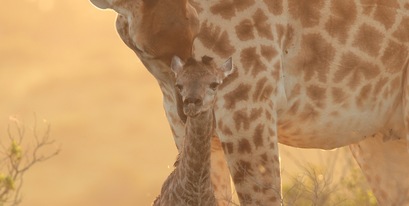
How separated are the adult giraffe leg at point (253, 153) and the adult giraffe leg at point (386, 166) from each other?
6.31 ft

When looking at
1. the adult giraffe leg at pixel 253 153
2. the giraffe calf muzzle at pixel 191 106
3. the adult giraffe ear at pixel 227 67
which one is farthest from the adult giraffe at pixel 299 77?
the giraffe calf muzzle at pixel 191 106

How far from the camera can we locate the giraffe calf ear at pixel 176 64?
859 cm

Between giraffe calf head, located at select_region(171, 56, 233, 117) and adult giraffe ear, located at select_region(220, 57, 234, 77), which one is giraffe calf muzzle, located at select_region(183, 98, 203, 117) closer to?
giraffe calf head, located at select_region(171, 56, 233, 117)

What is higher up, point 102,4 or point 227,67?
point 102,4

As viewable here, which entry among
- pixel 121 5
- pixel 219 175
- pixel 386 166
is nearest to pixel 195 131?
pixel 121 5

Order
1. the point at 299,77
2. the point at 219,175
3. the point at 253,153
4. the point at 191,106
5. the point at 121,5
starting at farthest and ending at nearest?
the point at 219,175
the point at 299,77
the point at 253,153
the point at 121,5
the point at 191,106

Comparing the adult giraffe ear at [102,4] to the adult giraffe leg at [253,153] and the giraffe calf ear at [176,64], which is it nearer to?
the giraffe calf ear at [176,64]

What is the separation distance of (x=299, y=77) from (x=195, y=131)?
1374mm

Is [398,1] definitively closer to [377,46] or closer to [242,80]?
[377,46]

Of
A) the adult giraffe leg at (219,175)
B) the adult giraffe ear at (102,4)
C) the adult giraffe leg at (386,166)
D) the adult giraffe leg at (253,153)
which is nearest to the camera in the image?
the adult giraffe ear at (102,4)

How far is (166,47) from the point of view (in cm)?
896

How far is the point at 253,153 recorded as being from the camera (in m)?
9.73

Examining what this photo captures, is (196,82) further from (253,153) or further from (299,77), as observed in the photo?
(299,77)

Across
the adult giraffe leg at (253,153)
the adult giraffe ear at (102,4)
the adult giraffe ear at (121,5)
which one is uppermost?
the adult giraffe ear at (102,4)
